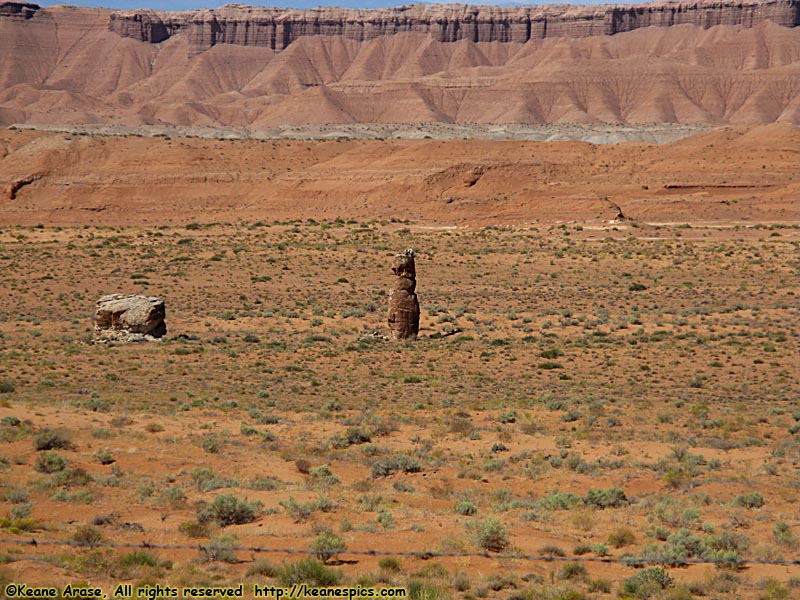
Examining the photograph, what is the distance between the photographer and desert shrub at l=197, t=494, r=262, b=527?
11.3 metres

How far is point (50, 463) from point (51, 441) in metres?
1.17

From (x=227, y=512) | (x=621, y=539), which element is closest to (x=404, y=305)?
(x=227, y=512)

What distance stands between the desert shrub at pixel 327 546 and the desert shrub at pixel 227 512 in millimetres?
1331

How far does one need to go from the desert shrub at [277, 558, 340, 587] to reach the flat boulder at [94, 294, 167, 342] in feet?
60.0

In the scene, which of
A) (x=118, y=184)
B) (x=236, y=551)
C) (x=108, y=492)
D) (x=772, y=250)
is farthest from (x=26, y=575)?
(x=118, y=184)

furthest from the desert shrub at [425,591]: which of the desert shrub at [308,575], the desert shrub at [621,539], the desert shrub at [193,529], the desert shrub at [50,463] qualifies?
the desert shrub at [50,463]

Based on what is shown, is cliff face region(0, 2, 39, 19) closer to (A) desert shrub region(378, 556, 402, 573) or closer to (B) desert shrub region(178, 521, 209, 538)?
(B) desert shrub region(178, 521, 209, 538)

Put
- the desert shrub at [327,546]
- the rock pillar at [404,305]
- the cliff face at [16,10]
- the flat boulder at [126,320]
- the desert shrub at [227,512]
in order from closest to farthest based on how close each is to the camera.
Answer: the desert shrub at [327,546] < the desert shrub at [227,512] < the rock pillar at [404,305] < the flat boulder at [126,320] < the cliff face at [16,10]

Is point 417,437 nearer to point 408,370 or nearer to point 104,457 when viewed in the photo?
point 104,457

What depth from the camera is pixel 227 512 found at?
11.3 metres

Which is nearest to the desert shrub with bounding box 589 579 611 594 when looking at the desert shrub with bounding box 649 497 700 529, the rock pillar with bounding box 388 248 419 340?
the desert shrub with bounding box 649 497 700 529

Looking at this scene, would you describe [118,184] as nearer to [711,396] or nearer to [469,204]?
[469,204]

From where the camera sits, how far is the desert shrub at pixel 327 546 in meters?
9.70

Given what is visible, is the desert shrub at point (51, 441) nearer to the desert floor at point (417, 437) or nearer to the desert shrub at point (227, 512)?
the desert floor at point (417, 437)
